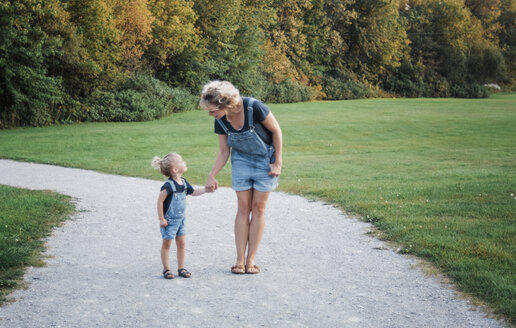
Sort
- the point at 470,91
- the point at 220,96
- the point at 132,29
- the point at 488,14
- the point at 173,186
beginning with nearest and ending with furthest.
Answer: the point at 220,96 < the point at 173,186 < the point at 132,29 < the point at 470,91 < the point at 488,14

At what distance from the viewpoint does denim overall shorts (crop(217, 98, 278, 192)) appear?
17.7 feet

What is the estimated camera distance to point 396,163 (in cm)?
1648

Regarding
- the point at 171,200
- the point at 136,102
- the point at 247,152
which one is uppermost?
the point at 247,152

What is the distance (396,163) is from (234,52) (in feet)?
94.6

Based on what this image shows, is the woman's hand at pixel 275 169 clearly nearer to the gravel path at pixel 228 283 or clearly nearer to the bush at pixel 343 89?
the gravel path at pixel 228 283

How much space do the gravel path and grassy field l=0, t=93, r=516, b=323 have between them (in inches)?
19.6

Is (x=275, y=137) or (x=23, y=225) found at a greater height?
(x=275, y=137)

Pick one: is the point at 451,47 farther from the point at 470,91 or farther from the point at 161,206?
the point at 161,206

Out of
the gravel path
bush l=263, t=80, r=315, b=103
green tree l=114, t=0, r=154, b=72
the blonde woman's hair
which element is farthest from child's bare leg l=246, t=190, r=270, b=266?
bush l=263, t=80, r=315, b=103

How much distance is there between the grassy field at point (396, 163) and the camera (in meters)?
6.42

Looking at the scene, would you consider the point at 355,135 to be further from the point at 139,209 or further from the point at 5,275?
the point at 5,275

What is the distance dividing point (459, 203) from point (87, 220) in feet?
20.1

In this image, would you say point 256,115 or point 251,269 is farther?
point 251,269

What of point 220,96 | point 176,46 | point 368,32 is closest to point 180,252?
point 220,96
